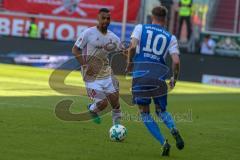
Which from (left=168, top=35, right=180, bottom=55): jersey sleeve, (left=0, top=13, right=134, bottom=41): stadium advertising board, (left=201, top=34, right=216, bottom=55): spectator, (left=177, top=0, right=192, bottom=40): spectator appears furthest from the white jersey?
(left=0, top=13, right=134, bottom=41): stadium advertising board

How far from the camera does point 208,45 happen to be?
31.8 meters

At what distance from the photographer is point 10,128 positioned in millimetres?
13188

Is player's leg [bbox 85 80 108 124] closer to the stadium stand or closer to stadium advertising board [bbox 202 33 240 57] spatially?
stadium advertising board [bbox 202 33 240 57]

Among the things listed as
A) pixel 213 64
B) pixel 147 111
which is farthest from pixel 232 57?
pixel 147 111

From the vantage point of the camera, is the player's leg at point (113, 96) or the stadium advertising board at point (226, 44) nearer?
the player's leg at point (113, 96)

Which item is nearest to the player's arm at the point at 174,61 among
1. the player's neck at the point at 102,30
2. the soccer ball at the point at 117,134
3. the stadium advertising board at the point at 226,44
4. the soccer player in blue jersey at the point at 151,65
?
the soccer player in blue jersey at the point at 151,65

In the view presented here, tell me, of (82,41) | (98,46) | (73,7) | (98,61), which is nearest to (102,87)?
(98,61)

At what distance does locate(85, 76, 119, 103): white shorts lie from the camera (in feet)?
44.7

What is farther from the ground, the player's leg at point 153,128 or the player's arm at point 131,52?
the player's arm at point 131,52

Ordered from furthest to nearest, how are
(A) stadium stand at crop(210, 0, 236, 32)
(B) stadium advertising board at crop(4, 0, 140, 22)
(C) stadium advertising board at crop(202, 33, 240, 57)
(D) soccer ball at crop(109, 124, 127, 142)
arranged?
(A) stadium stand at crop(210, 0, 236, 32) → (B) stadium advertising board at crop(4, 0, 140, 22) → (C) stadium advertising board at crop(202, 33, 240, 57) → (D) soccer ball at crop(109, 124, 127, 142)

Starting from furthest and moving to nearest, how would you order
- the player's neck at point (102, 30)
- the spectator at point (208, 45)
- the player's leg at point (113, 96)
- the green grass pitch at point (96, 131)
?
1. the spectator at point (208, 45)
2. the player's neck at point (102, 30)
3. the player's leg at point (113, 96)
4. the green grass pitch at point (96, 131)

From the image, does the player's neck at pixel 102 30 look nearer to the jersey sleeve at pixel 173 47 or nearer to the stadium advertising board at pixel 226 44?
the jersey sleeve at pixel 173 47

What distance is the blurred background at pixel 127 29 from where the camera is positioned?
101 ft

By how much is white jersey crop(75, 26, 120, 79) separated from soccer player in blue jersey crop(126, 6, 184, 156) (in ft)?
7.86
